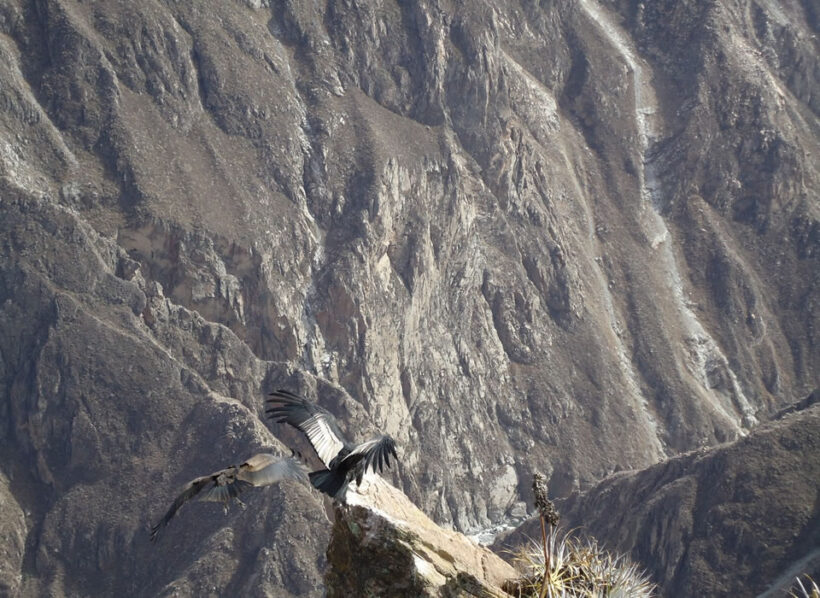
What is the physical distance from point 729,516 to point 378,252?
4152 cm

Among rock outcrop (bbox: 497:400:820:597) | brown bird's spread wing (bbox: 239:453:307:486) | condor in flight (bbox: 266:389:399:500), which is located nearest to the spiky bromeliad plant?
condor in flight (bbox: 266:389:399:500)

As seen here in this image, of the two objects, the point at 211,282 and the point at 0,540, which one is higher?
the point at 211,282

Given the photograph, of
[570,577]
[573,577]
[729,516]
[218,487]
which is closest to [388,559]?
[573,577]

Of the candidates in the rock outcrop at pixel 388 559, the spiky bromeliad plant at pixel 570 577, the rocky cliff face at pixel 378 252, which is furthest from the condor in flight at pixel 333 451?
the rocky cliff face at pixel 378 252

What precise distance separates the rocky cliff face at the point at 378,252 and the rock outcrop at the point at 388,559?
207ft

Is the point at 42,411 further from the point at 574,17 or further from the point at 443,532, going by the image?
the point at 574,17

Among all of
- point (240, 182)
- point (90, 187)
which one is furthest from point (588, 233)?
point (90, 187)

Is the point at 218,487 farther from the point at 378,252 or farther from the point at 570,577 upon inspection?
the point at 378,252

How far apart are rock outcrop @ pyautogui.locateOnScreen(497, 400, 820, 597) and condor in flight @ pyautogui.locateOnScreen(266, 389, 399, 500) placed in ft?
196

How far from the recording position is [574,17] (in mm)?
150500

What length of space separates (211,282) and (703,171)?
235 feet

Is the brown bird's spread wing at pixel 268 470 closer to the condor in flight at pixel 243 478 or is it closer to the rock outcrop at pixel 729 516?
the condor in flight at pixel 243 478

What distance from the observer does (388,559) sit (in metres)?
16.6

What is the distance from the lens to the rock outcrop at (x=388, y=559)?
1644 centimetres
